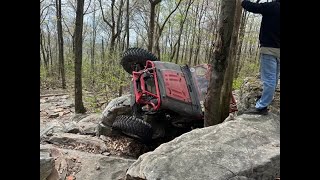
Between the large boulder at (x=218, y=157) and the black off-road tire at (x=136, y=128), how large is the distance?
62.5 inches

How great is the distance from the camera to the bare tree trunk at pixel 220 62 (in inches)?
163

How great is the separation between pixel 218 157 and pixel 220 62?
66.3 inches

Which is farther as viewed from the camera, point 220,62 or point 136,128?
point 136,128

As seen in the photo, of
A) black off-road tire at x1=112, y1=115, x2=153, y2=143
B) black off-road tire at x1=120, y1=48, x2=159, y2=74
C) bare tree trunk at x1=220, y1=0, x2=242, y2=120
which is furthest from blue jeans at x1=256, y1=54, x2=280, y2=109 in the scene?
black off-road tire at x1=120, y1=48, x2=159, y2=74

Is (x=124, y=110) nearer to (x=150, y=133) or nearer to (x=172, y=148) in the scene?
(x=150, y=133)

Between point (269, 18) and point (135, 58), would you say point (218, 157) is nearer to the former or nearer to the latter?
point (269, 18)

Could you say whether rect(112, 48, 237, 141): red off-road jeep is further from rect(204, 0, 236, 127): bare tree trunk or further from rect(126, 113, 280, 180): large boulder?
rect(126, 113, 280, 180): large boulder

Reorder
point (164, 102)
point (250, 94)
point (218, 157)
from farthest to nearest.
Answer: point (250, 94) → point (164, 102) → point (218, 157)

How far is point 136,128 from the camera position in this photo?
5.24 m

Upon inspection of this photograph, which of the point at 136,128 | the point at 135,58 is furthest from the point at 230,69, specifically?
the point at 135,58

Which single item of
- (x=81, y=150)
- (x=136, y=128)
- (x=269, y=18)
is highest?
(x=269, y=18)
